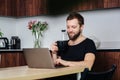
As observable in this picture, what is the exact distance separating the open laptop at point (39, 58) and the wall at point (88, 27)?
1772 millimetres

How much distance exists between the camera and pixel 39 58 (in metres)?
2.17

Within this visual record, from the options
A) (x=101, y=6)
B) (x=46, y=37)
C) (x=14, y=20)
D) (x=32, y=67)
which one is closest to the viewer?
(x=32, y=67)

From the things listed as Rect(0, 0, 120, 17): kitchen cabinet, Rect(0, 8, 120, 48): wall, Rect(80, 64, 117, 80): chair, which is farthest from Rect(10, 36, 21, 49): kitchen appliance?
Rect(80, 64, 117, 80): chair

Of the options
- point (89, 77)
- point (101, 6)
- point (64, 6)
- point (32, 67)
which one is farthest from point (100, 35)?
point (89, 77)

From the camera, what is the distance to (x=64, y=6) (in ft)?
14.0

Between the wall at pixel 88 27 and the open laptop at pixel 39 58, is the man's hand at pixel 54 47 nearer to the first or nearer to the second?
the open laptop at pixel 39 58

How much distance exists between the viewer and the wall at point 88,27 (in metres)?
3.88

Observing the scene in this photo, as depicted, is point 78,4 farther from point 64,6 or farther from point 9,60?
point 9,60

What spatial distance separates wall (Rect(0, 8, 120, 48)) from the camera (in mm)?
3877

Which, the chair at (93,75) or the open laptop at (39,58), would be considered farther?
the open laptop at (39,58)

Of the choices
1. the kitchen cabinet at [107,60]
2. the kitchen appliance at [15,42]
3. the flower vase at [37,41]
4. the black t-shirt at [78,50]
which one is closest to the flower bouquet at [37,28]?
the flower vase at [37,41]

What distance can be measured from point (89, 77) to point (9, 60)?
9.37 feet

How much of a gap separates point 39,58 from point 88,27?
6.99 ft

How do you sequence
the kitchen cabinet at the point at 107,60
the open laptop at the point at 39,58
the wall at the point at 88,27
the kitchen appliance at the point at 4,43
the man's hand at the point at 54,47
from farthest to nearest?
the kitchen appliance at the point at 4,43 < the wall at the point at 88,27 < the kitchen cabinet at the point at 107,60 < the man's hand at the point at 54,47 < the open laptop at the point at 39,58
